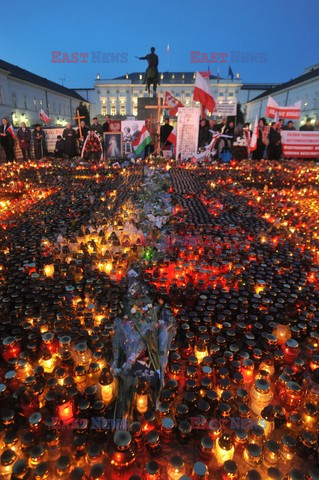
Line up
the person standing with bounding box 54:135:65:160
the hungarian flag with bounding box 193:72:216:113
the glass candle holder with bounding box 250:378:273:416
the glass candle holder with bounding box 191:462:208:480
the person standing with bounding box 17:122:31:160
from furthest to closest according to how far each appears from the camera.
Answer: the person standing with bounding box 17:122:31:160 < the person standing with bounding box 54:135:65:160 < the hungarian flag with bounding box 193:72:216:113 < the glass candle holder with bounding box 250:378:273:416 < the glass candle holder with bounding box 191:462:208:480

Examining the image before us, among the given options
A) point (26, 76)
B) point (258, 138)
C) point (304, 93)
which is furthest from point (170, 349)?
point (26, 76)

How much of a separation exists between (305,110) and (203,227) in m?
47.0

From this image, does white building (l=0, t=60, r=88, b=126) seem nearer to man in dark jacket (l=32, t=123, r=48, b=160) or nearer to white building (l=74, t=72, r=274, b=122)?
white building (l=74, t=72, r=274, b=122)

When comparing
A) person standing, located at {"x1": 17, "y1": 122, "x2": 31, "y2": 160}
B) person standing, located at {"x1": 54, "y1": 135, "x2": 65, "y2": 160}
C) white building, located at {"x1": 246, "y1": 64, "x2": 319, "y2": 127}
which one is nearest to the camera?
person standing, located at {"x1": 54, "y1": 135, "x2": 65, "y2": 160}

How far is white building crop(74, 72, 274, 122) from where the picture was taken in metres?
65.9

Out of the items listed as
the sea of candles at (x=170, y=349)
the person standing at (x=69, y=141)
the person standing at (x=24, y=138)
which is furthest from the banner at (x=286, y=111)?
the person standing at (x=24, y=138)

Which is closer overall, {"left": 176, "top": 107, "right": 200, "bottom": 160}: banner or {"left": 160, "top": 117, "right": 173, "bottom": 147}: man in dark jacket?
{"left": 176, "top": 107, "right": 200, "bottom": 160}: banner

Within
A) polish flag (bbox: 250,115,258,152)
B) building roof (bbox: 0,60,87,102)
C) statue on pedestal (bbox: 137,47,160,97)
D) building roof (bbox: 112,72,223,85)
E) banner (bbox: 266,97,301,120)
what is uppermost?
building roof (bbox: 112,72,223,85)

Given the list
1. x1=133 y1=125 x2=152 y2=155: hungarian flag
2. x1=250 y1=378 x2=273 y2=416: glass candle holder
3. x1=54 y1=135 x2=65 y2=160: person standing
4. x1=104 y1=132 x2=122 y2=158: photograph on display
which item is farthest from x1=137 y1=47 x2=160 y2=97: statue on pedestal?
x1=250 y1=378 x2=273 y2=416: glass candle holder

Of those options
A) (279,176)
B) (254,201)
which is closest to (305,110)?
(279,176)

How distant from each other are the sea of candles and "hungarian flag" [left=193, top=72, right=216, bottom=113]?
359 inches

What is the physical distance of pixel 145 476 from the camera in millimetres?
1540

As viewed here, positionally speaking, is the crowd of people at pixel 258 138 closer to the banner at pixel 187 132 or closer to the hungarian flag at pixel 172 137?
the banner at pixel 187 132

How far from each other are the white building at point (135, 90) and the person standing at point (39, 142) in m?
58.3
